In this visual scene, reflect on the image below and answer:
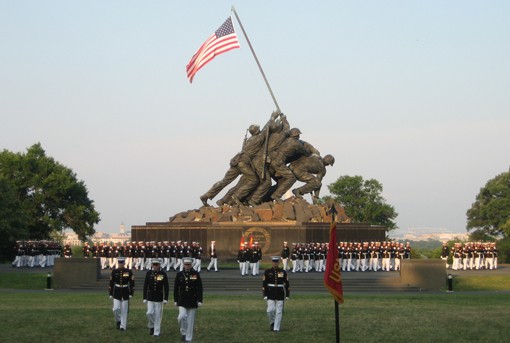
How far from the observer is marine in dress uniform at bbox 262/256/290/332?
73.8ft

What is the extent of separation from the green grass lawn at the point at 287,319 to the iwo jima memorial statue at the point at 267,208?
17.0 metres

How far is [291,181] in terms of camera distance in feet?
187

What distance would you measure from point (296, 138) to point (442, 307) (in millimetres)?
28929

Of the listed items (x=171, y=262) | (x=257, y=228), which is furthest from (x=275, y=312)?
(x=257, y=228)

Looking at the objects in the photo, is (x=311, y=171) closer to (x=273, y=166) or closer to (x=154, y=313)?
(x=273, y=166)

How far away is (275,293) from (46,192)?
197ft

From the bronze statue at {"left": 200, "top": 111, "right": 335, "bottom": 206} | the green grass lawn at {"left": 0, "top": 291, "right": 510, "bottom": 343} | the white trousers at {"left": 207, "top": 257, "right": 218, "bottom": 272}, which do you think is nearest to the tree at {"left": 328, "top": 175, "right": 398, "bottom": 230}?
the bronze statue at {"left": 200, "top": 111, "right": 335, "bottom": 206}

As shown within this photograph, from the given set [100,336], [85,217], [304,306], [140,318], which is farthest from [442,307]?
[85,217]

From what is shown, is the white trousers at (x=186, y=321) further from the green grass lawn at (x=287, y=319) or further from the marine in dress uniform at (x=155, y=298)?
the marine in dress uniform at (x=155, y=298)

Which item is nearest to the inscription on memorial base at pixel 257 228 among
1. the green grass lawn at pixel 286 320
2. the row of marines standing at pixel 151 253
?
the row of marines standing at pixel 151 253

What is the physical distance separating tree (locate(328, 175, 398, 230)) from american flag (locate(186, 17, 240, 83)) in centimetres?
4859

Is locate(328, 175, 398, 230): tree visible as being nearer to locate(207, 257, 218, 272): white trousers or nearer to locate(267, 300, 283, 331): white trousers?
locate(207, 257, 218, 272): white trousers

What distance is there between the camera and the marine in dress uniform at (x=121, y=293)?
2242 cm

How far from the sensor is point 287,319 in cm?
2503
